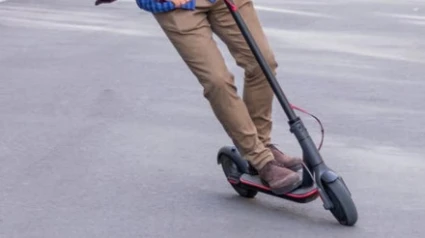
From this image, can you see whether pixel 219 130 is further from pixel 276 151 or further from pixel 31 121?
pixel 276 151

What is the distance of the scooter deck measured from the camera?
5914mm

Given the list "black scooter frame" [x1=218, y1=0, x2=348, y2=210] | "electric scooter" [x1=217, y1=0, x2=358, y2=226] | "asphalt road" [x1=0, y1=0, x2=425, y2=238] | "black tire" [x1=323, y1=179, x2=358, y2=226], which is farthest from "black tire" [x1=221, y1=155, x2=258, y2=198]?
"black tire" [x1=323, y1=179, x2=358, y2=226]

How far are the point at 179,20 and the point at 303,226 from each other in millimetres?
1187

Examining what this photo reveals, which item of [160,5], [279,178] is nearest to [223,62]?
[160,5]

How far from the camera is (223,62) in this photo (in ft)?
19.4

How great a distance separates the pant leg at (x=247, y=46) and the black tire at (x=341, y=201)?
0.65 metres

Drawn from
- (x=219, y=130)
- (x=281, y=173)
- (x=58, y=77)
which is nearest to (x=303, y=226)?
(x=281, y=173)

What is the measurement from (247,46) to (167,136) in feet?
8.63

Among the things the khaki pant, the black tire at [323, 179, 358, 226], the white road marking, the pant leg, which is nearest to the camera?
the black tire at [323, 179, 358, 226]

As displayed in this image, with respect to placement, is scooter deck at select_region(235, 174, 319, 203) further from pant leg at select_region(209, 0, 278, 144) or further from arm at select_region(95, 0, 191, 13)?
arm at select_region(95, 0, 191, 13)

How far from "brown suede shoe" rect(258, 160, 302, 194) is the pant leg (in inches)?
14.1

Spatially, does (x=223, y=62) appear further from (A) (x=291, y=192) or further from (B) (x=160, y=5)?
(A) (x=291, y=192)

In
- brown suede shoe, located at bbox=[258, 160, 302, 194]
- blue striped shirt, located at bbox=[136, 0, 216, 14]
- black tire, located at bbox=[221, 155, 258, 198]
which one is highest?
blue striped shirt, located at bbox=[136, 0, 216, 14]

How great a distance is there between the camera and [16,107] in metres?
9.77
